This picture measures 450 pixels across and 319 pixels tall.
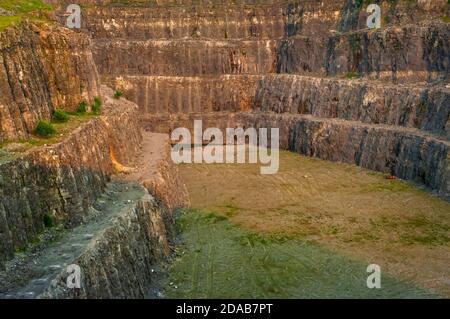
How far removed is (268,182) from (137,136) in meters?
Result: 11.9

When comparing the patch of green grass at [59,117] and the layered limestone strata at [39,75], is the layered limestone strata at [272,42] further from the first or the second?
the patch of green grass at [59,117]

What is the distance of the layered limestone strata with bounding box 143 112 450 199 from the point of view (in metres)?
40.6

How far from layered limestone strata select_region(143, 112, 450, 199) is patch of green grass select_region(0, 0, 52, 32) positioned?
2594 cm

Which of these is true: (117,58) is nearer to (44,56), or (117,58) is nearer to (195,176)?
(195,176)

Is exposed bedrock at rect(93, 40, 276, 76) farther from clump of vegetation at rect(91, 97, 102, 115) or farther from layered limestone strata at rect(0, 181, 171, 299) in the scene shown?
layered limestone strata at rect(0, 181, 171, 299)

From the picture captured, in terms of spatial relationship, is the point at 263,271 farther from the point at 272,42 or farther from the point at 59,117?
the point at 272,42

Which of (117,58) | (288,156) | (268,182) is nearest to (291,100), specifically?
(288,156)

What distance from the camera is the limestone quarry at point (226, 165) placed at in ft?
77.4

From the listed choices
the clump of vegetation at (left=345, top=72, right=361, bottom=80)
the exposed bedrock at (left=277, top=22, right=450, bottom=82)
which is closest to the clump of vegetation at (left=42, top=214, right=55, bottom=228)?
the exposed bedrock at (left=277, top=22, right=450, bottom=82)

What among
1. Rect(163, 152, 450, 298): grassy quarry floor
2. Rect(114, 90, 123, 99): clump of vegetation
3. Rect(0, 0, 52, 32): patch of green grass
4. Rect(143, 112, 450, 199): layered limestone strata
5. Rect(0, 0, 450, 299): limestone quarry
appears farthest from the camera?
Rect(114, 90, 123, 99): clump of vegetation

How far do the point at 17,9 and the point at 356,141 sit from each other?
31.8 meters

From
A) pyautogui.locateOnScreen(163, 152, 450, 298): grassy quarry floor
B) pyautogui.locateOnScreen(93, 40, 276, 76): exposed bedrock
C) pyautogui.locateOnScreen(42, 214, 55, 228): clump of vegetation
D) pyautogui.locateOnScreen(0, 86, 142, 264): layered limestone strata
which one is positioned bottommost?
pyautogui.locateOnScreen(163, 152, 450, 298): grassy quarry floor

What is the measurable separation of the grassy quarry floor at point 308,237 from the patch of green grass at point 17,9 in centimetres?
1583
